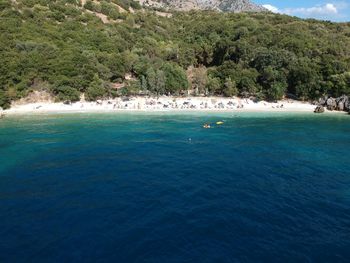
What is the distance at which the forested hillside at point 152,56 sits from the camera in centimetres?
7931

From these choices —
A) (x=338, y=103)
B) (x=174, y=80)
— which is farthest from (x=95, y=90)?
(x=338, y=103)

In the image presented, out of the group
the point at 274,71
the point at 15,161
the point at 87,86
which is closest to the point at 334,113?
the point at 274,71

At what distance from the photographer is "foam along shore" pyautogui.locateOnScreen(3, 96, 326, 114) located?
74.2 meters

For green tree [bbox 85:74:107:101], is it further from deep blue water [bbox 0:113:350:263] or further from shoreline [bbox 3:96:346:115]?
deep blue water [bbox 0:113:350:263]

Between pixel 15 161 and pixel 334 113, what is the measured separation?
68597mm

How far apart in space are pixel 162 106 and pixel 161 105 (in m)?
0.54

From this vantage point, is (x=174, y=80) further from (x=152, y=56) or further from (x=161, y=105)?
(x=152, y=56)

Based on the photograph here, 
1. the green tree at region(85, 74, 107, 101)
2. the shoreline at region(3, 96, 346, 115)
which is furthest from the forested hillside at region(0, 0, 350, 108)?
the shoreline at region(3, 96, 346, 115)

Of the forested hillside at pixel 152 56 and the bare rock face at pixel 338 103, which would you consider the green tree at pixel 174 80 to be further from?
the bare rock face at pixel 338 103

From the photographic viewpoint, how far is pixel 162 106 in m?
78.0

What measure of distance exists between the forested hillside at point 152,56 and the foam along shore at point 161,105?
2782 mm

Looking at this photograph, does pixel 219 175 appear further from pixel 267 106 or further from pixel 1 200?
pixel 267 106

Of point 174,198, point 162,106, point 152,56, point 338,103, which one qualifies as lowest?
Result: point 174,198

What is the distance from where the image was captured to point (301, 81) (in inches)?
3214
